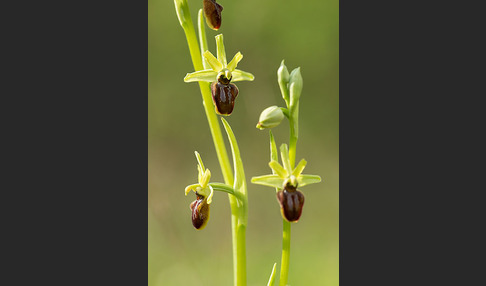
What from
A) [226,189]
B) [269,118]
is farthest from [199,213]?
[269,118]

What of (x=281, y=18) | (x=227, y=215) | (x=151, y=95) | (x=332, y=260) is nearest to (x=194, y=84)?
(x=151, y=95)

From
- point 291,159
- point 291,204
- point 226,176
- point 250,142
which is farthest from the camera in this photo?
point 250,142

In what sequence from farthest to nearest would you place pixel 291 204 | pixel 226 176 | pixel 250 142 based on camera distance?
1. pixel 250 142
2. pixel 226 176
3. pixel 291 204

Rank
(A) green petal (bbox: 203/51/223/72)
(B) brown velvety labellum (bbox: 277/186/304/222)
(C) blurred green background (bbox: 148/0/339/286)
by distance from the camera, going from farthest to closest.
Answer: (C) blurred green background (bbox: 148/0/339/286) → (A) green petal (bbox: 203/51/223/72) → (B) brown velvety labellum (bbox: 277/186/304/222)

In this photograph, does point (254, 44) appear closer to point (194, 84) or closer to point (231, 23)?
point (231, 23)

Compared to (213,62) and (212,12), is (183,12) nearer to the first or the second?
(212,12)

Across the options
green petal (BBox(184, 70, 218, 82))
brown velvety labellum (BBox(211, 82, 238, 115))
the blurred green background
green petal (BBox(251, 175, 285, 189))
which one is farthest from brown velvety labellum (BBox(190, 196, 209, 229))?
the blurred green background

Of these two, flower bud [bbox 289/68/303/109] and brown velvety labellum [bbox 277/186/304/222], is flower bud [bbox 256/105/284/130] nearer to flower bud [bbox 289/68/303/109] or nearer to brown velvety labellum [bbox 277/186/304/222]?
flower bud [bbox 289/68/303/109]
